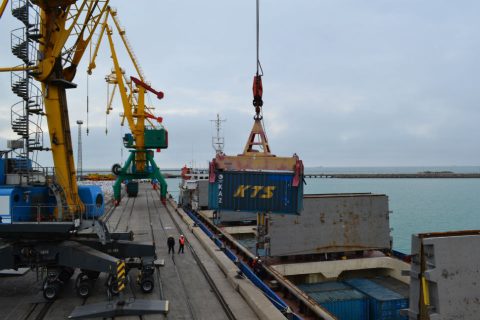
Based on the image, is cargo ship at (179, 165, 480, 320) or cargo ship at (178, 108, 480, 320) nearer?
cargo ship at (178, 108, 480, 320)

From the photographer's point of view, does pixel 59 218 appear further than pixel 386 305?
No

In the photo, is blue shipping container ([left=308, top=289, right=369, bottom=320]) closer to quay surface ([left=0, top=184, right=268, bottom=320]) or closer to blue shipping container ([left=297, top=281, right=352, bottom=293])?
blue shipping container ([left=297, top=281, right=352, bottom=293])

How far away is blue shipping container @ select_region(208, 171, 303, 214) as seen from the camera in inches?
592

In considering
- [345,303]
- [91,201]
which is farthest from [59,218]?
[345,303]

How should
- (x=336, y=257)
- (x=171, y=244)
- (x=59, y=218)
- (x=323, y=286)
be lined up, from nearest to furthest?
1. (x=59, y=218)
2. (x=171, y=244)
3. (x=323, y=286)
4. (x=336, y=257)

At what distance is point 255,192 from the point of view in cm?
1556

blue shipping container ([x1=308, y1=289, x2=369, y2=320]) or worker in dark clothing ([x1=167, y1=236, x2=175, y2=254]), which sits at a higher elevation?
worker in dark clothing ([x1=167, y1=236, x2=175, y2=254])

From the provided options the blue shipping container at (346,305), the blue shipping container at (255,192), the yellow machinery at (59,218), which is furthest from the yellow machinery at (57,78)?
the blue shipping container at (346,305)

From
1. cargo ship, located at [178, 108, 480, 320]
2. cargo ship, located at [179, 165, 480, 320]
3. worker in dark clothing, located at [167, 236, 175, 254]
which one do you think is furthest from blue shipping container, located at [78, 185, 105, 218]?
worker in dark clothing, located at [167, 236, 175, 254]

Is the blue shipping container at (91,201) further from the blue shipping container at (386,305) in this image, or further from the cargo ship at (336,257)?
the blue shipping container at (386,305)

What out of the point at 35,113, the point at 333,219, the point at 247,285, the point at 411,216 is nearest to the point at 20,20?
the point at 35,113

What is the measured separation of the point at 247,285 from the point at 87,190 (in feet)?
26.3

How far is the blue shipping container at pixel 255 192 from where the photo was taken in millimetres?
15047

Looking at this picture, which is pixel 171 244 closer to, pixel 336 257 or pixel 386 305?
pixel 336 257
